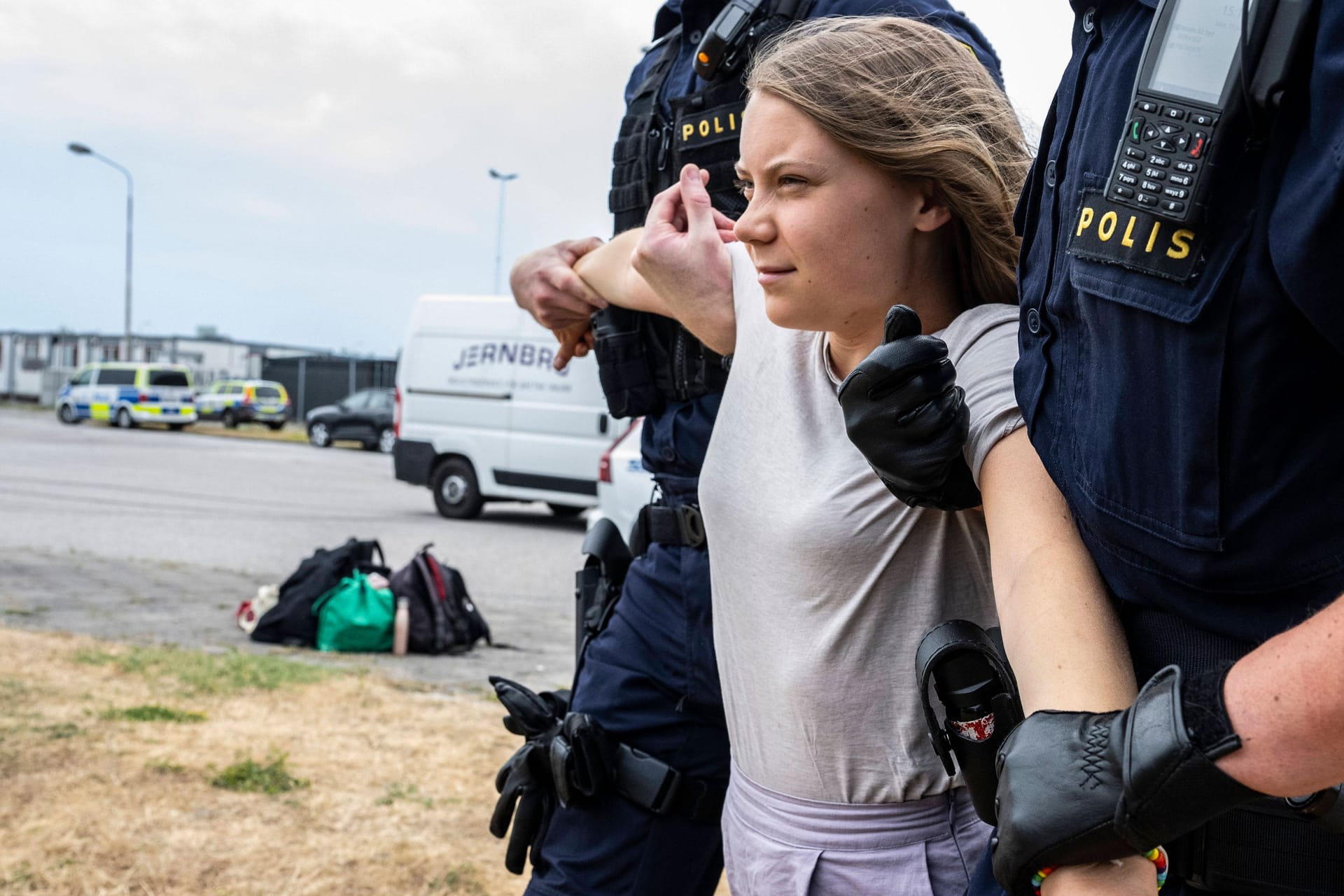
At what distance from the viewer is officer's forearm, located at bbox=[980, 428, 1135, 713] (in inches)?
40.5

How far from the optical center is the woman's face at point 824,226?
1406mm

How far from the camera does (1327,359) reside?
875 mm

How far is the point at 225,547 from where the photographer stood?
9672 mm

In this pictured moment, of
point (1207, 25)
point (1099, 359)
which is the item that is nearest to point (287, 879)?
point (1099, 359)

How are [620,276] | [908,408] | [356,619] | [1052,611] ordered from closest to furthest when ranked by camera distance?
[1052,611] < [908,408] < [620,276] < [356,619]

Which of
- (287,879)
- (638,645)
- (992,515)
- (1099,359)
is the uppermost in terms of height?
(1099,359)

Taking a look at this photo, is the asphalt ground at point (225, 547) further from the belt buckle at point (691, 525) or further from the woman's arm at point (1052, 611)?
the woman's arm at point (1052, 611)

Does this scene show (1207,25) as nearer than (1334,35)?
No

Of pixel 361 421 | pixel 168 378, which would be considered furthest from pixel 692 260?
pixel 168 378

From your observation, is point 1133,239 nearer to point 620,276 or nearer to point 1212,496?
point 1212,496

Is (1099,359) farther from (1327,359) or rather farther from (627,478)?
(627,478)

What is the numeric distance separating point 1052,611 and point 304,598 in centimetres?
562

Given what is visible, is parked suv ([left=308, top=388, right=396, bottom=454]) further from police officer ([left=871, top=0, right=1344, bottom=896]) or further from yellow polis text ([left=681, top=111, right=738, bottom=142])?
police officer ([left=871, top=0, right=1344, bottom=896])

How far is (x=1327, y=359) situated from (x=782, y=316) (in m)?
0.69
